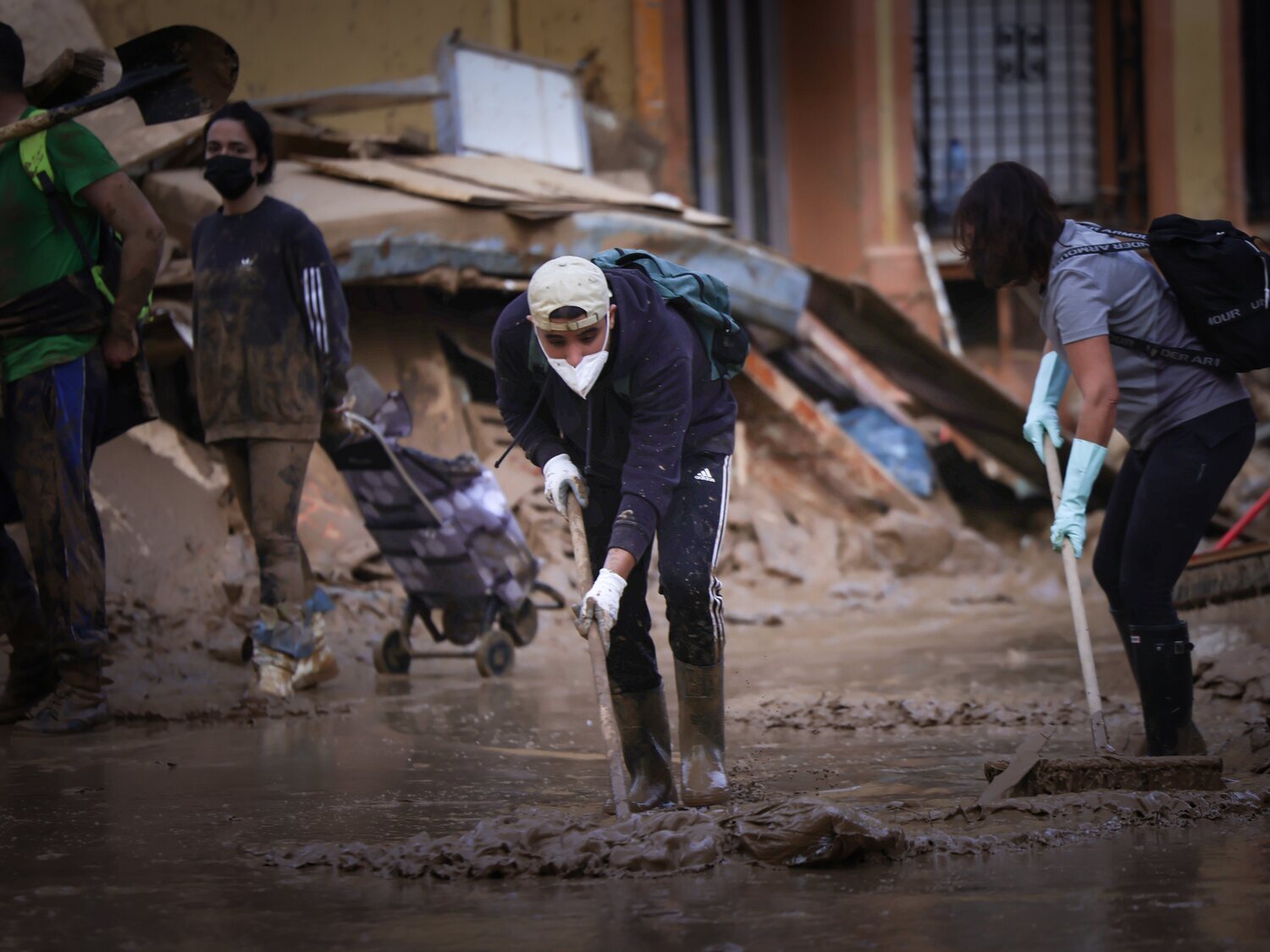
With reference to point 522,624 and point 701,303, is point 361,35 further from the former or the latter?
point 701,303

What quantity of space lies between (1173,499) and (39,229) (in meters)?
3.65

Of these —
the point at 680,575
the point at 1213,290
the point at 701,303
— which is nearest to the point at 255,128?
the point at 701,303

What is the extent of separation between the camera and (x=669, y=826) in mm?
3492

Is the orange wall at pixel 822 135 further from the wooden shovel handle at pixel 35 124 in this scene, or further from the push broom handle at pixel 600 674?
the push broom handle at pixel 600 674

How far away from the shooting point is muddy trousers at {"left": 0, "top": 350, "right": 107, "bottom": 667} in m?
5.25

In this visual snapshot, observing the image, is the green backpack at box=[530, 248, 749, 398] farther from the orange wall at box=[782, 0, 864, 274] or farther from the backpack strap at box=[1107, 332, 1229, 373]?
the orange wall at box=[782, 0, 864, 274]

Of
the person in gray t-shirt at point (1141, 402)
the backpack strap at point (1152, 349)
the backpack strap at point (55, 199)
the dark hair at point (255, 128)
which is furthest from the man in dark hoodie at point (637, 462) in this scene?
the dark hair at point (255, 128)

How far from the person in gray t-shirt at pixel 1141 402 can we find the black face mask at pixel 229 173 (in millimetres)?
2664

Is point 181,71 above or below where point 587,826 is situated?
above

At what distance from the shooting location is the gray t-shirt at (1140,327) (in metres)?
4.16

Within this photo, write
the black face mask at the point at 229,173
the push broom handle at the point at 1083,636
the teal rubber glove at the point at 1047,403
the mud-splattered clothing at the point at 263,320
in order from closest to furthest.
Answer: the push broom handle at the point at 1083,636 < the teal rubber glove at the point at 1047,403 < the black face mask at the point at 229,173 < the mud-splattered clothing at the point at 263,320

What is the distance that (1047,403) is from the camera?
4.70m

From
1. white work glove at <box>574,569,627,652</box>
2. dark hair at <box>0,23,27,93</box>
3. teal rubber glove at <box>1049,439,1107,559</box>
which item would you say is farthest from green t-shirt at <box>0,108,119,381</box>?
teal rubber glove at <box>1049,439,1107,559</box>

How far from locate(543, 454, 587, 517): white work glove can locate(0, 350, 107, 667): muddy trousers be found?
200 cm
